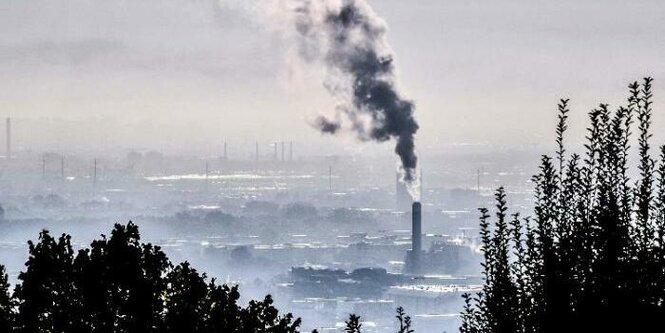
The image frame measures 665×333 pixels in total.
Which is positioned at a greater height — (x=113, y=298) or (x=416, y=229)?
(x=416, y=229)

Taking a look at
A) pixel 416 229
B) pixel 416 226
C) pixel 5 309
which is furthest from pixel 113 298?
pixel 416 229

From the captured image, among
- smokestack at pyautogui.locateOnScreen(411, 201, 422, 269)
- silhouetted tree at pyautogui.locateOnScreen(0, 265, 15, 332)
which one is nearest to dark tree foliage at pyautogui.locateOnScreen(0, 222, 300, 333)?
silhouetted tree at pyautogui.locateOnScreen(0, 265, 15, 332)

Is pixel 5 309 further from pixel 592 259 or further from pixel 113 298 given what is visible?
pixel 592 259

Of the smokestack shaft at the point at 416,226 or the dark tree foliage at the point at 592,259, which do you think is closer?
the dark tree foliage at the point at 592,259

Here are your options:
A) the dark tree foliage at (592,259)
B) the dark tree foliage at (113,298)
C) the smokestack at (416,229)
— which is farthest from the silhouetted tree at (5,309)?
the smokestack at (416,229)

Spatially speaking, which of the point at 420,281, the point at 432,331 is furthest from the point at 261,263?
the point at 432,331

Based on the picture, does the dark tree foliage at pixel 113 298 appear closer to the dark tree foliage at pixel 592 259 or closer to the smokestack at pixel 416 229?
the dark tree foliage at pixel 592 259
